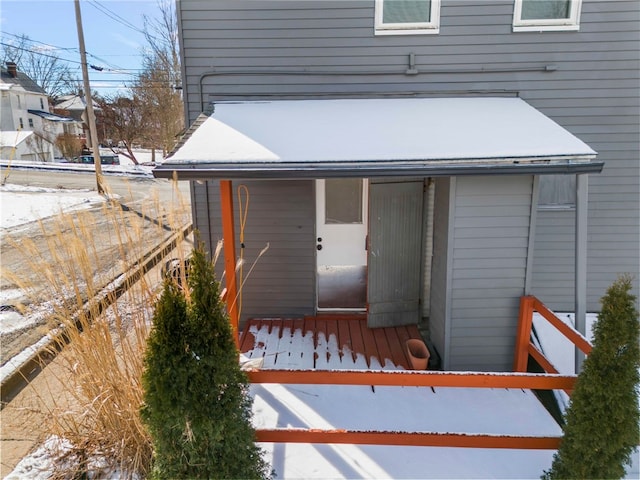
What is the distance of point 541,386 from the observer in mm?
2727

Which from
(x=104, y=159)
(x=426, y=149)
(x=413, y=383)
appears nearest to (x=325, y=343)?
(x=413, y=383)

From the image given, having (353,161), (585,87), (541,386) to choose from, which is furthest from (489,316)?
(585,87)

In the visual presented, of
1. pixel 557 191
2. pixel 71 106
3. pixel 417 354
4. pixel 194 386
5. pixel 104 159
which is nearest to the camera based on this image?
pixel 194 386

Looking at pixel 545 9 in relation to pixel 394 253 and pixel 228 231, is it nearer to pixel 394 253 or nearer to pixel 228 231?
pixel 394 253

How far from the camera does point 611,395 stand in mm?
2289

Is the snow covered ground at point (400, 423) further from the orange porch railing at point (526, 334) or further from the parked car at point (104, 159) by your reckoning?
the parked car at point (104, 159)

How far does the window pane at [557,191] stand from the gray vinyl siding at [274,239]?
121 inches

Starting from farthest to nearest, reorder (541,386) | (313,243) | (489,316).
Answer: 1. (313,243)
2. (489,316)
3. (541,386)

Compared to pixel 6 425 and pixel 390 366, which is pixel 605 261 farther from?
pixel 6 425

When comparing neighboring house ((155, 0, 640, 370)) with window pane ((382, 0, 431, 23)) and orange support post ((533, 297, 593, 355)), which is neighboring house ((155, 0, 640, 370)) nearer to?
window pane ((382, 0, 431, 23))

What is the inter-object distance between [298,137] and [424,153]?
1235 millimetres

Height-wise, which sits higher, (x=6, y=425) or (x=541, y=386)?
(x=541, y=386)

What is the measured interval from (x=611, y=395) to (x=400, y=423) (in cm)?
166

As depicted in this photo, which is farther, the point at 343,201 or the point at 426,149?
the point at 343,201
